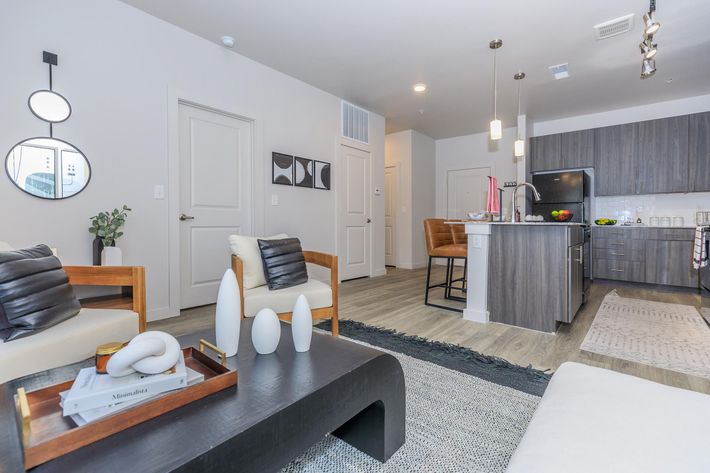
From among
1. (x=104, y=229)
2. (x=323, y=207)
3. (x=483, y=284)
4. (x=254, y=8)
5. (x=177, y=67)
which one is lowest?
(x=483, y=284)

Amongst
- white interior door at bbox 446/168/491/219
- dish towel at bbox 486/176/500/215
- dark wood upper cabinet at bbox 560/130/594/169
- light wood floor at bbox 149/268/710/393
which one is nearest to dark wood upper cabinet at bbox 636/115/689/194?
dark wood upper cabinet at bbox 560/130/594/169

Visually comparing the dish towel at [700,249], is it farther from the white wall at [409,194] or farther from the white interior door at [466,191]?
the white wall at [409,194]

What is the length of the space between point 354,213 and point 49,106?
11.4ft

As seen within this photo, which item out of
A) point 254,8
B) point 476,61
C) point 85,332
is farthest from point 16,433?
point 476,61

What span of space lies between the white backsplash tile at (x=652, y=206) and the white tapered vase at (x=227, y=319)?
19.8 feet

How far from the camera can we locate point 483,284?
296cm

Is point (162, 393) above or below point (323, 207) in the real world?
below

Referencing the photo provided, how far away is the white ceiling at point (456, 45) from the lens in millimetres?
2787

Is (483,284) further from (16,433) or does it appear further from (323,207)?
(16,433)

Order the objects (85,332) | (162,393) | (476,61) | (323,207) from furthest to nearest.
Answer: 1. (323,207)
2. (476,61)
3. (85,332)
4. (162,393)

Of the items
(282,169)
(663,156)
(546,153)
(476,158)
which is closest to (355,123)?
(282,169)

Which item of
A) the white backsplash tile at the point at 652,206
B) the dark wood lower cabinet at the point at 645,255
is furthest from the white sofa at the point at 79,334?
the white backsplash tile at the point at 652,206

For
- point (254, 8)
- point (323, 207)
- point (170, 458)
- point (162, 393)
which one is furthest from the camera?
point (323, 207)

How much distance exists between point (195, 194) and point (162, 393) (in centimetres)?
282
